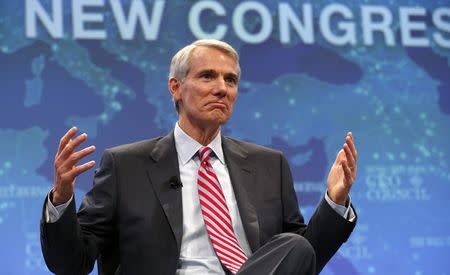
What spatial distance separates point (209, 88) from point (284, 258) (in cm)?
86

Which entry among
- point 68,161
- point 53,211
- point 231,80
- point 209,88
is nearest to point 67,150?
point 68,161

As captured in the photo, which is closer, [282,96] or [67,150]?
[67,150]

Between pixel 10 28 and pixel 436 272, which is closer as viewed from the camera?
pixel 10 28

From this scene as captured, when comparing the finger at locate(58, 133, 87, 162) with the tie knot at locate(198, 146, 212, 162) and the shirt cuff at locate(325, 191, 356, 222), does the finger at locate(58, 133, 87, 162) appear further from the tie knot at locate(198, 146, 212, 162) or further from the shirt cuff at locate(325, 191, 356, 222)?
the shirt cuff at locate(325, 191, 356, 222)

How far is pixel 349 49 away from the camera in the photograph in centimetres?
452

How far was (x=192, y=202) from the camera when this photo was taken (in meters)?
2.62

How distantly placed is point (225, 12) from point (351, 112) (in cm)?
94

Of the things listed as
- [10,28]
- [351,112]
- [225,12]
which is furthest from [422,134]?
[10,28]

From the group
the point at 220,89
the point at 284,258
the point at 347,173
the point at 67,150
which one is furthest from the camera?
the point at 220,89

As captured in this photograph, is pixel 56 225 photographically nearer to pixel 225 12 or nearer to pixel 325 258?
pixel 325 258

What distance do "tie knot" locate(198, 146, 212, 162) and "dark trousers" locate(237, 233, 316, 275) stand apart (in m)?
0.66

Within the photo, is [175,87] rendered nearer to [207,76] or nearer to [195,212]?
[207,76]

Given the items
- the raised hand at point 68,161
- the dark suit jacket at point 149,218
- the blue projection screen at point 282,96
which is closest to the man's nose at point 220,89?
the dark suit jacket at point 149,218

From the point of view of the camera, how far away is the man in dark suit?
7.96ft
